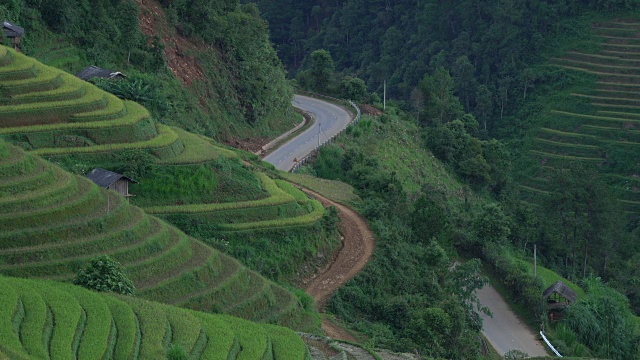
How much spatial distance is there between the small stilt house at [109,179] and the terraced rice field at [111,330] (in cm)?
735

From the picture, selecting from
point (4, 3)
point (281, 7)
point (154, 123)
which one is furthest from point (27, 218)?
point (281, 7)

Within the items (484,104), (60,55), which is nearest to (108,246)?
(60,55)

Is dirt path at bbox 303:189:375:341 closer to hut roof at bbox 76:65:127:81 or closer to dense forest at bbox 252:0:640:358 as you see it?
dense forest at bbox 252:0:640:358

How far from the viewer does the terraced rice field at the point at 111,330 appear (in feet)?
65.2

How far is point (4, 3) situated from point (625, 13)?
4985 centimetres

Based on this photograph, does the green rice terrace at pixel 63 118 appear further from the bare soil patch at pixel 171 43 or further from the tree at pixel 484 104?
the tree at pixel 484 104

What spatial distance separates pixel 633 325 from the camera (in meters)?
39.9

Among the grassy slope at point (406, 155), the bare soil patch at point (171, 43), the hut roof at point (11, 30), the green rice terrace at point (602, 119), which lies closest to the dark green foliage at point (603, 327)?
the grassy slope at point (406, 155)

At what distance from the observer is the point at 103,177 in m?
30.7

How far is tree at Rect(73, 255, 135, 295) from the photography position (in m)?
23.4

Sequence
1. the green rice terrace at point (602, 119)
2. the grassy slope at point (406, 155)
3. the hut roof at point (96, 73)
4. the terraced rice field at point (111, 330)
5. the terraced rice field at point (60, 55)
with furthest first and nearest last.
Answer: the green rice terrace at point (602, 119) → the grassy slope at point (406, 155) → the terraced rice field at point (60, 55) → the hut roof at point (96, 73) → the terraced rice field at point (111, 330)

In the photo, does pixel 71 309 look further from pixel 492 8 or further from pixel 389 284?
pixel 492 8

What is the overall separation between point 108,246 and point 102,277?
2.49 meters

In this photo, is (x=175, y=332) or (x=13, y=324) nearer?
(x=13, y=324)
